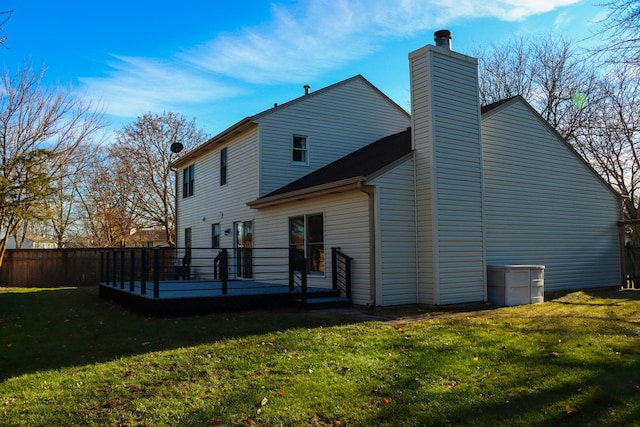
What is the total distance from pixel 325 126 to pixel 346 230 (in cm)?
563

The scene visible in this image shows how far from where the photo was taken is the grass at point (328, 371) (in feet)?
13.7

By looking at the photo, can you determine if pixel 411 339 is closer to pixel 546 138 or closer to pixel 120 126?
pixel 546 138

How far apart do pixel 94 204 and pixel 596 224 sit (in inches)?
1187

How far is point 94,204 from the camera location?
33156 millimetres

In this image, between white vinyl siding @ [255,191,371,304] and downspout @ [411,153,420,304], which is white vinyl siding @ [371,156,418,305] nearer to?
downspout @ [411,153,420,304]

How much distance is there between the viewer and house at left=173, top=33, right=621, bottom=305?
411 inches

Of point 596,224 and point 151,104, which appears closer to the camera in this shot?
point 596,224

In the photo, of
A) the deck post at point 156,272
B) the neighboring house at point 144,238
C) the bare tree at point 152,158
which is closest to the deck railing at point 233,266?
the deck post at point 156,272

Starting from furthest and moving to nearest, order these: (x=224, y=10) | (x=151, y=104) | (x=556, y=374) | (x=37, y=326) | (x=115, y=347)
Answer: (x=151, y=104) → (x=224, y=10) → (x=37, y=326) → (x=115, y=347) → (x=556, y=374)

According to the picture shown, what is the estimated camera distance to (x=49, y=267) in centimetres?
1958

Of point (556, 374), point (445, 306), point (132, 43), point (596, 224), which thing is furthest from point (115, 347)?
point (596, 224)

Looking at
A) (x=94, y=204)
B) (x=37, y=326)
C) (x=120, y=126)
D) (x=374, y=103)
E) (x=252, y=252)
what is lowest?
(x=37, y=326)

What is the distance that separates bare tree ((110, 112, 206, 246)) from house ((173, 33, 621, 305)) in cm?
1400

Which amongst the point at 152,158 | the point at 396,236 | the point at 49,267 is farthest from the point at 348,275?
the point at 152,158
